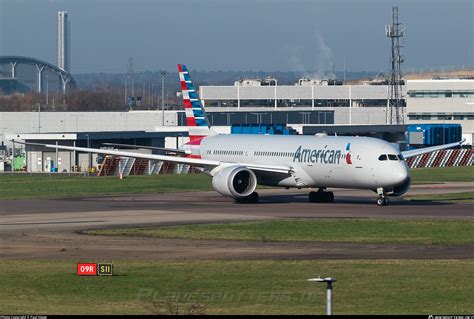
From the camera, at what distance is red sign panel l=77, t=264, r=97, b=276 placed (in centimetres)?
3086

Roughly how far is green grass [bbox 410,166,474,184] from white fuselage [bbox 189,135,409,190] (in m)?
22.8

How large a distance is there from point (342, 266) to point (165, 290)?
22.3 ft

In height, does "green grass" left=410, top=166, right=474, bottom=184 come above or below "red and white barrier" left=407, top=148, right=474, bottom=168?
below

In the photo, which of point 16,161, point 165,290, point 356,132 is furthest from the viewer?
point 356,132

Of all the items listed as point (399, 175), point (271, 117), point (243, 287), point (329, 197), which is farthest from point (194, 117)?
point (271, 117)

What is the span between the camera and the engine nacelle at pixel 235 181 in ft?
200

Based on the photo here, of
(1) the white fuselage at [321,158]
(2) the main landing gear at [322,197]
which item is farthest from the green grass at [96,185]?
(2) the main landing gear at [322,197]

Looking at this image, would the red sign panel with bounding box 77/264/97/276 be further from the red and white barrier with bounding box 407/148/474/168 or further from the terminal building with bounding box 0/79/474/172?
the red and white barrier with bounding box 407/148/474/168

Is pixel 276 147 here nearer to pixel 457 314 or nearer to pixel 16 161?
pixel 457 314

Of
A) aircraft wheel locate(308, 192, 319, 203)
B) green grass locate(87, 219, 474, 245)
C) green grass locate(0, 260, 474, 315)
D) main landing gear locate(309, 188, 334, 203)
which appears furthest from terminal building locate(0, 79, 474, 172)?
green grass locate(0, 260, 474, 315)

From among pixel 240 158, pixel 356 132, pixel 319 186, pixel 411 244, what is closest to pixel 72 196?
pixel 240 158

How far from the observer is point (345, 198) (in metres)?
66.8

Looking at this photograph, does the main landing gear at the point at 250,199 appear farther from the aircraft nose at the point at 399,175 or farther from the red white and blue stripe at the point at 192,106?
the red white and blue stripe at the point at 192,106

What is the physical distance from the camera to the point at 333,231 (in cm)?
4434
